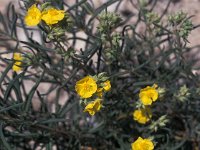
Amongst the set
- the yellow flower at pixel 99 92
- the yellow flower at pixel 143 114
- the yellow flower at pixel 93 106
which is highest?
the yellow flower at pixel 99 92

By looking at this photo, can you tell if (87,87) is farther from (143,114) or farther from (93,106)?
(143,114)

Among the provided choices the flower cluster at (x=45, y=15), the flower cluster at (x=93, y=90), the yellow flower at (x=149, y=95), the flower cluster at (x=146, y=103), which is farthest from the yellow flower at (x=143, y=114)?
the flower cluster at (x=45, y=15)

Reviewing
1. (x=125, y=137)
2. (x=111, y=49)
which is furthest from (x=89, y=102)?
(x=125, y=137)

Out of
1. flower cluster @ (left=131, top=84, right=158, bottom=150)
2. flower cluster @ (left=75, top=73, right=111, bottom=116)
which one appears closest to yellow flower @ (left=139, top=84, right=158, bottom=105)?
flower cluster @ (left=131, top=84, right=158, bottom=150)

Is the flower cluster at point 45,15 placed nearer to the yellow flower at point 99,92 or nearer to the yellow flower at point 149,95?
the yellow flower at point 99,92

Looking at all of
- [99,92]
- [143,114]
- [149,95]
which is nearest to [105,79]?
[99,92]

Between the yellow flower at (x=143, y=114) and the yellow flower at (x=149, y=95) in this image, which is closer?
the yellow flower at (x=149, y=95)

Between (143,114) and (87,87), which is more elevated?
(87,87)
